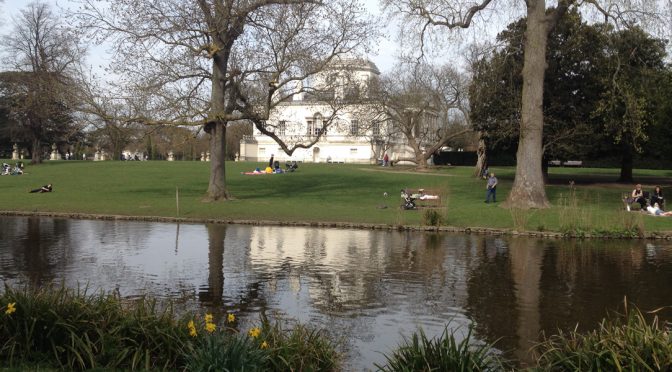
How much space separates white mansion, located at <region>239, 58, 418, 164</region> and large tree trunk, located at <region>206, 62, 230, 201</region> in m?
2.78

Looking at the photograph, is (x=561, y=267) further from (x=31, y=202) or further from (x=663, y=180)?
(x=663, y=180)

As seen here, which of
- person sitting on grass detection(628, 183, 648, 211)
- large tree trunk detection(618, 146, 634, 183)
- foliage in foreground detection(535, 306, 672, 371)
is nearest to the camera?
foliage in foreground detection(535, 306, 672, 371)

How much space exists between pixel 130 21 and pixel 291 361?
25155 mm

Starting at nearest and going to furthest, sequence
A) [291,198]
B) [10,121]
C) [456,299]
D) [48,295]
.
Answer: [48,295] < [456,299] < [291,198] < [10,121]

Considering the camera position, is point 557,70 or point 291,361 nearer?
point 291,361

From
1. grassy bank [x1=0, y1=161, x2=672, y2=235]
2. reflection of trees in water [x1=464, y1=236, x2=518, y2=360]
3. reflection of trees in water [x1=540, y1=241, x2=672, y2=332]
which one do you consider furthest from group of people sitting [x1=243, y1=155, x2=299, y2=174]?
reflection of trees in water [x1=464, y1=236, x2=518, y2=360]

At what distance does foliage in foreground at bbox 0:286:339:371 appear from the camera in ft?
21.9

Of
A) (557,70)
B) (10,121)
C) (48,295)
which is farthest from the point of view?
(10,121)

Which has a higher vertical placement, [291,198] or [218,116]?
Answer: [218,116]

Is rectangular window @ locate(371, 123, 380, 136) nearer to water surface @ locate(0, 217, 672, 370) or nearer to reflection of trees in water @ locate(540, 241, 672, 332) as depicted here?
water surface @ locate(0, 217, 672, 370)

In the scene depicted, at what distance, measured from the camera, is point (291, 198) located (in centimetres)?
3538

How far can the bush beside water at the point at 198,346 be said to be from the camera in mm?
6395

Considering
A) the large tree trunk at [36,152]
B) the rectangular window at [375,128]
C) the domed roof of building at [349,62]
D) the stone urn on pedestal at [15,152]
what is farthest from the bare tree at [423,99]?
the stone urn on pedestal at [15,152]

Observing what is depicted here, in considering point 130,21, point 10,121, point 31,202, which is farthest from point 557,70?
point 10,121
